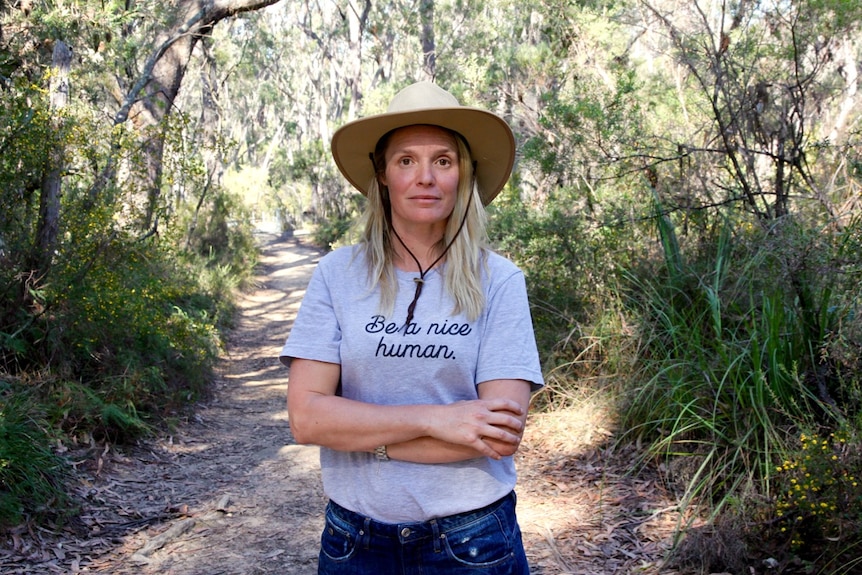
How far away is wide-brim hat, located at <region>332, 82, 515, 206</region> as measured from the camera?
1967 mm

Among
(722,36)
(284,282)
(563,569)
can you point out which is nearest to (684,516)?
(563,569)

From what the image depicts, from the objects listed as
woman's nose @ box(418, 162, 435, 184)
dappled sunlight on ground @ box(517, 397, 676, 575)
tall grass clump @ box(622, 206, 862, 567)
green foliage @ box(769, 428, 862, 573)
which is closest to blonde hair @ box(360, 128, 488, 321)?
woman's nose @ box(418, 162, 435, 184)

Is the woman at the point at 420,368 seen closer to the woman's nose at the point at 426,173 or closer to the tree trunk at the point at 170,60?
the woman's nose at the point at 426,173

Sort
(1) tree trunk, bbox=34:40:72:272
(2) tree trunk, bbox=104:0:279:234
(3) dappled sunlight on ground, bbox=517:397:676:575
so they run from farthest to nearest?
1. (2) tree trunk, bbox=104:0:279:234
2. (1) tree trunk, bbox=34:40:72:272
3. (3) dappled sunlight on ground, bbox=517:397:676:575

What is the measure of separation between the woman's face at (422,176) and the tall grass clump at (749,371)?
214 cm

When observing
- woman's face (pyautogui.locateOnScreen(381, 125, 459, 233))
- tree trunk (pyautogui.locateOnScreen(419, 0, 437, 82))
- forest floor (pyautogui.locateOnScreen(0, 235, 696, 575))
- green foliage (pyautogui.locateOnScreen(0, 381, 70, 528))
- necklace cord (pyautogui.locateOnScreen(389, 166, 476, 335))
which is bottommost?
forest floor (pyautogui.locateOnScreen(0, 235, 696, 575))

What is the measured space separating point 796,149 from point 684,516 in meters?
2.60

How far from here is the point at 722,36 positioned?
5664mm

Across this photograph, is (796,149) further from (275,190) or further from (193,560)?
(275,190)

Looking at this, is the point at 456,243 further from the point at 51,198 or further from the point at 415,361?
the point at 51,198

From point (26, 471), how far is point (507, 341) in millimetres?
3761

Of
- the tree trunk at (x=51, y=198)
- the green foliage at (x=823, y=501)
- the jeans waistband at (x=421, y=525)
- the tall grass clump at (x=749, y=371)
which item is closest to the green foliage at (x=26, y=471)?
the tree trunk at (x=51, y=198)

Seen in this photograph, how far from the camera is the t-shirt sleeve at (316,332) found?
1.92 meters

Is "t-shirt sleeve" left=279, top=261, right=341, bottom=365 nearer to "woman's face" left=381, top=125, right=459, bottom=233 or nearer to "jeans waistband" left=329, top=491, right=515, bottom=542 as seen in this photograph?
"woman's face" left=381, top=125, right=459, bottom=233
